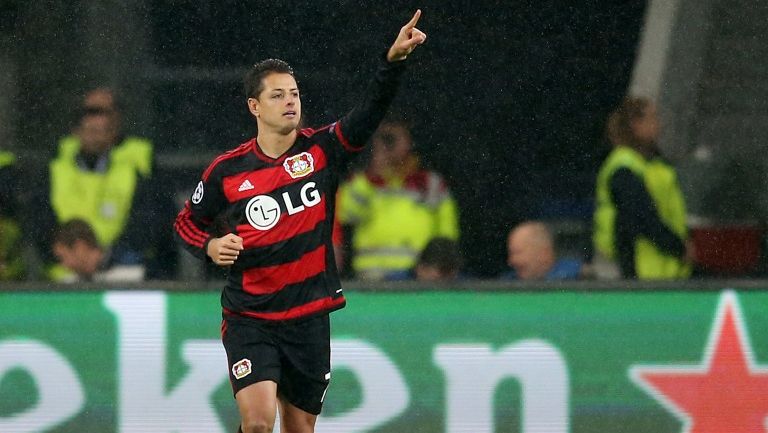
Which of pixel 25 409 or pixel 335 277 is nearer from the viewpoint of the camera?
pixel 335 277

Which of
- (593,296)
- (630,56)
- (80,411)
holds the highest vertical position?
(630,56)

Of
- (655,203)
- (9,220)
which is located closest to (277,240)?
(9,220)

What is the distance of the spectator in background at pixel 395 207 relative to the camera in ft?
21.5

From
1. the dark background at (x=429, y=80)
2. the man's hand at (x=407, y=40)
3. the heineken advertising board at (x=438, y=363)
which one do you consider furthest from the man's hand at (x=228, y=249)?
the dark background at (x=429, y=80)

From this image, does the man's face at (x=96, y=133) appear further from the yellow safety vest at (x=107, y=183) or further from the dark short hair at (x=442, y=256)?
the dark short hair at (x=442, y=256)

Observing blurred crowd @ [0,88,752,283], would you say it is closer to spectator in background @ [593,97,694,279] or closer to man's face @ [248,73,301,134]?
spectator in background @ [593,97,694,279]

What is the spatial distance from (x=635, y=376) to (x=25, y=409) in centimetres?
272

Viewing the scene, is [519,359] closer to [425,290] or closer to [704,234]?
[425,290]

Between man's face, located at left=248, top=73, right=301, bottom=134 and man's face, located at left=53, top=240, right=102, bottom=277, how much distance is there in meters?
1.61

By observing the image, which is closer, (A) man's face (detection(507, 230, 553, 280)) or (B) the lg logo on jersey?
(B) the lg logo on jersey

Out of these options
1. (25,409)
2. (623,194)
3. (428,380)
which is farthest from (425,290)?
(25,409)

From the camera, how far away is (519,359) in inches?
254

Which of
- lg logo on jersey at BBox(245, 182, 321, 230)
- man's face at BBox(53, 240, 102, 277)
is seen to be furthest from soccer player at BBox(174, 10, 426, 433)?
man's face at BBox(53, 240, 102, 277)

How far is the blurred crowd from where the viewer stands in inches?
257
